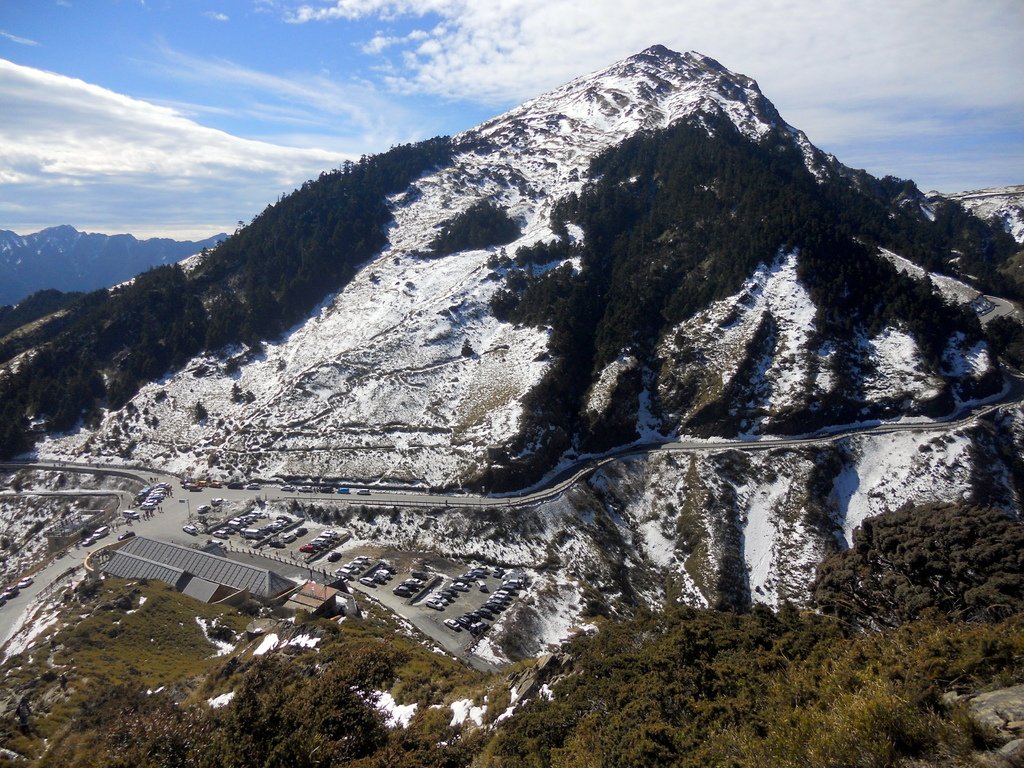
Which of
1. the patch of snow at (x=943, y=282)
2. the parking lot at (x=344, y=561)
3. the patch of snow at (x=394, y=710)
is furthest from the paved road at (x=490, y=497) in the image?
the patch of snow at (x=394, y=710)

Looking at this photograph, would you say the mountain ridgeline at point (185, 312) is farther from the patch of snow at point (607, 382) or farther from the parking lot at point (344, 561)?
the patch of snow at point (607, 382)

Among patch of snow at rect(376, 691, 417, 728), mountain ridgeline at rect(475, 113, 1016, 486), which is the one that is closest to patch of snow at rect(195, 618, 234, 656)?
patch of snow at rect(376, 691, 417, 728)

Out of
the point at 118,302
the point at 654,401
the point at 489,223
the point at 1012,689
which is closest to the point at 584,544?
the point at 654,401

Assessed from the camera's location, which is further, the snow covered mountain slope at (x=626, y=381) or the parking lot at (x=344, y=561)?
the snow covered mountain slope at (x=626, y=381)

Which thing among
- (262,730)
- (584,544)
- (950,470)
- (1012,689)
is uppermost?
(1012,689)

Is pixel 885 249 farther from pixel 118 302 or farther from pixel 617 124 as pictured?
pixel 118 302

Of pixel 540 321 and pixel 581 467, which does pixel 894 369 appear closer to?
pixel 581 467

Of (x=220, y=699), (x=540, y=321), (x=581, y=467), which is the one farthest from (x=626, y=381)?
(x=220, y=699)
